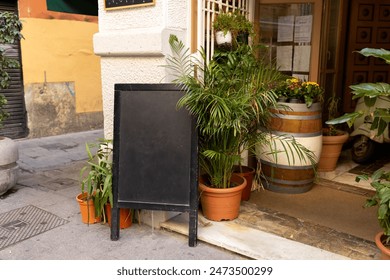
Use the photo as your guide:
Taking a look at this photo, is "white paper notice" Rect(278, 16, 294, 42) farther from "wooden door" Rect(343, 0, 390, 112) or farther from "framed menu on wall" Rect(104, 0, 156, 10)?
"framed menu on wall" Rect(104, 0, 156, 10)

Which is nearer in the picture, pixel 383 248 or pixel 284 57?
pixel 383 248

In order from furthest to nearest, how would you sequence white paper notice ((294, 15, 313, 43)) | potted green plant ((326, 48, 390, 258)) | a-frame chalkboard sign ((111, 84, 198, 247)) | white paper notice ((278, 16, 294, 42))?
white paper notice ((278, 16, 294, 42))
white paper notice ((294, 15, 313, 43))
a-frame chalkboard sign ((111, 84, 198, 247))
potted green plant ((326, 48, 390, 258))

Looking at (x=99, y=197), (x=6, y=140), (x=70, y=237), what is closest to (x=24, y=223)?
(x=70, y=237)

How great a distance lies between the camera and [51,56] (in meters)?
7.70

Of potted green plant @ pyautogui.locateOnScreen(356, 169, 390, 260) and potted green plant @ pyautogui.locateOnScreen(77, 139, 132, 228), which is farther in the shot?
potted green plant @ pyautogui.locateOnScreen(77, 139, 132, 228)

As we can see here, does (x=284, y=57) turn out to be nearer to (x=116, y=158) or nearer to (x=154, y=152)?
(x=154, y=152)

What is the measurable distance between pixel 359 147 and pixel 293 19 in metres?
2.15

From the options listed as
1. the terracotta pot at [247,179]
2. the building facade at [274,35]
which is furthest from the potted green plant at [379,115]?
the building facade at [274,35]

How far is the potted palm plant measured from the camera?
310 centimetres

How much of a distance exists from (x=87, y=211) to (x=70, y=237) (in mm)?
311

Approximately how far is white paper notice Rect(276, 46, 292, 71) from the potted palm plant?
4.79 ft

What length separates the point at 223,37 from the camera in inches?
150

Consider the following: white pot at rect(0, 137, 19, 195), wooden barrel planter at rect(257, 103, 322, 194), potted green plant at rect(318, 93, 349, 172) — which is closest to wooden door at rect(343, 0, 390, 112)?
potted green plant at rect(318, 93, 349, 172)
